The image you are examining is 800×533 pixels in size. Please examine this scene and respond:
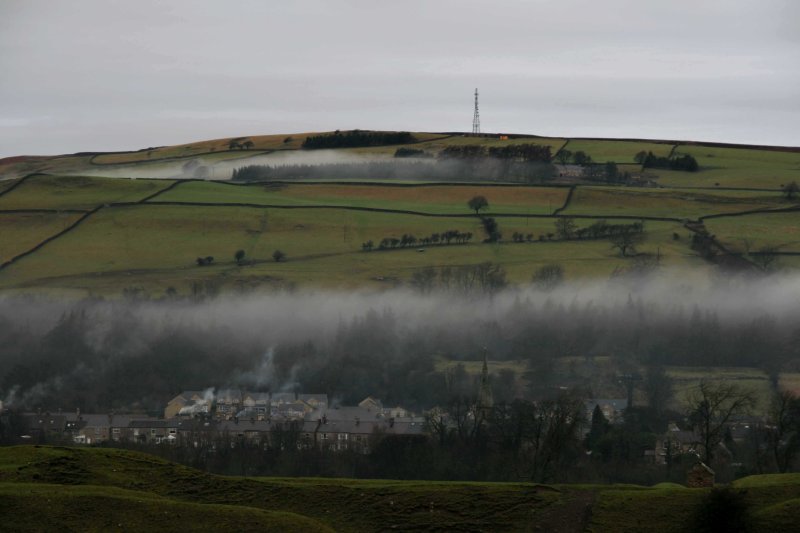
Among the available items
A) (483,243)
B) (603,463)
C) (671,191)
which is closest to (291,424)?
(603,463)

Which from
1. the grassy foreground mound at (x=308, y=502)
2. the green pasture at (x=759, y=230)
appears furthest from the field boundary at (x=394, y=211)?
the grassy foreground mound at (x=308, y=502)

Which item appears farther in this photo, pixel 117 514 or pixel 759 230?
pixel 759 230

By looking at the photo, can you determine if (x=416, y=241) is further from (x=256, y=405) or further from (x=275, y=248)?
(x=256, y=405)

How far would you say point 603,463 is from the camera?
10538cm

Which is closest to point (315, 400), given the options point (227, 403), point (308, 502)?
point (227, 403)

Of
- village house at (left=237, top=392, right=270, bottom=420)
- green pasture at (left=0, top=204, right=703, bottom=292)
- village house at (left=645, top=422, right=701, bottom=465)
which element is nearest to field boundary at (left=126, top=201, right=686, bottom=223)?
green pasture at (left=0, top=204, right=703, bottom=292)

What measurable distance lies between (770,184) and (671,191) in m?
12.7

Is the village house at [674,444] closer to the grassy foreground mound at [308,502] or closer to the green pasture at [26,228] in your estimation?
the grassy foreground mound at [308,502]

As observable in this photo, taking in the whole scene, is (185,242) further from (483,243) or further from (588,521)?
(588,521)

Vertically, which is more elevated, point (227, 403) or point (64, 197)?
point (64, 197)

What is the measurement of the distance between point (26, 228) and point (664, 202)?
2919 inches

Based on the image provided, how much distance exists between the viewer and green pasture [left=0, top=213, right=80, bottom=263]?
174500 mm

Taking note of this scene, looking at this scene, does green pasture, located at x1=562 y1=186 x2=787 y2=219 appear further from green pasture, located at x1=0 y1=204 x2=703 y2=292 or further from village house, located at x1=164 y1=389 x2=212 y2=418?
village house, located at x1=164 y1=389 x2=212 y2=418

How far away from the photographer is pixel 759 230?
172500 mm
